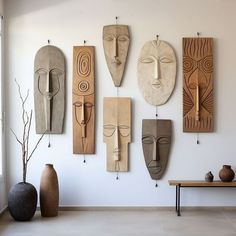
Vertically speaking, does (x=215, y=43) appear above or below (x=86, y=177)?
above

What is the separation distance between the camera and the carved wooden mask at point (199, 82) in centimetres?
600

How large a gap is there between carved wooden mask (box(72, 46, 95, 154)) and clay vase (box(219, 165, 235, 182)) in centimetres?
186

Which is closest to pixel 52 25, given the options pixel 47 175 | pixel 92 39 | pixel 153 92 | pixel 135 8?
pixel 92 39

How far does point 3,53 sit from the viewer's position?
6043mm

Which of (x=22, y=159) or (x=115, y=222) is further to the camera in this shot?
(x=22, y=159)

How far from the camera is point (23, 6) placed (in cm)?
604

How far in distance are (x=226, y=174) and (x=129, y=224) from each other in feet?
5.07

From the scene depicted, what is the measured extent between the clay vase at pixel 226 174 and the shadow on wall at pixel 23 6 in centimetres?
332

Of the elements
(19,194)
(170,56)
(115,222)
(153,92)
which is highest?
(170,56)

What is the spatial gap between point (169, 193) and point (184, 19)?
2.54 meters

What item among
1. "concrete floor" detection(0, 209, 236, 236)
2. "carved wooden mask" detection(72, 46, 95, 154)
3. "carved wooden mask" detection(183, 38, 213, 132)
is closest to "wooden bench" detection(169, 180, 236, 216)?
"concrete floor" detection(0, 209, 236, 236)

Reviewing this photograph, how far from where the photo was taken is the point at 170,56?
6.02 meters

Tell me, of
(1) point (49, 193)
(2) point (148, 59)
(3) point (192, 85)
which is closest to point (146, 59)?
(2) point (148, 59)

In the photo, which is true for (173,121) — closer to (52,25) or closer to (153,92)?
(153,92)
